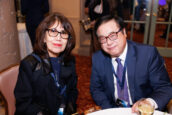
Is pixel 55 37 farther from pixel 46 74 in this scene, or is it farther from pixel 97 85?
pixel 97 85

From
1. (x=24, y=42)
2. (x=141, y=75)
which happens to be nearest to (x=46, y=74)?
(x=141, y=75)

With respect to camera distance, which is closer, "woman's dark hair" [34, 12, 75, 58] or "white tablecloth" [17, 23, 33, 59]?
"woman's dark hair" [34, 12, 75, 58]

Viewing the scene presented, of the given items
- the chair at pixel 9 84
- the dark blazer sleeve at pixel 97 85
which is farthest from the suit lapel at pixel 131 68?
the chair at pixel 9 84

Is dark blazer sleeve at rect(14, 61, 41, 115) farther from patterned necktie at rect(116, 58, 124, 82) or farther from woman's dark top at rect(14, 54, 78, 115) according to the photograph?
patterned necktie at rect(116, 58, 124, 82)

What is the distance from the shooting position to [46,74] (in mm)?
1426

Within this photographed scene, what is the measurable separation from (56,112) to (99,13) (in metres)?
2.36

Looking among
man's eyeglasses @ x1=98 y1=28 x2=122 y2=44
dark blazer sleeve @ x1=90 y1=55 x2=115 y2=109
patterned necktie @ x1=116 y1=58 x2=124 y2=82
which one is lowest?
dark blazer sleeve @ x1=90 y1=55 x2=115 y2=109

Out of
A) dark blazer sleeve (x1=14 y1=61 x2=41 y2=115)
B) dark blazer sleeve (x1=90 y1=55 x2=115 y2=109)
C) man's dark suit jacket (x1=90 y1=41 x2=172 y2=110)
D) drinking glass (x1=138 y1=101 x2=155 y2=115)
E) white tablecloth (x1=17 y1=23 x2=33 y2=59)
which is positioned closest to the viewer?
Result: drinking glass (x1=138 y1=101 x2=155 y2=115)

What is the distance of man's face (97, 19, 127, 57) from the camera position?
144cm

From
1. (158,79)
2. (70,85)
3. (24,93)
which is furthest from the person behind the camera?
(70,85)

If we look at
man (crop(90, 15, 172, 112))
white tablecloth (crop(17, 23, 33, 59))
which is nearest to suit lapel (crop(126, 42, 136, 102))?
man (crop(90, 15, 172, 112))

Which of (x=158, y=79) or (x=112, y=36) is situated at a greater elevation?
(x=112, y=36)

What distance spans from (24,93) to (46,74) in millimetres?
211

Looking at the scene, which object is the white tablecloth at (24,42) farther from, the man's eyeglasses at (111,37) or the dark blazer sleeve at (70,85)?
the man's eyeglasses at (111,37)
